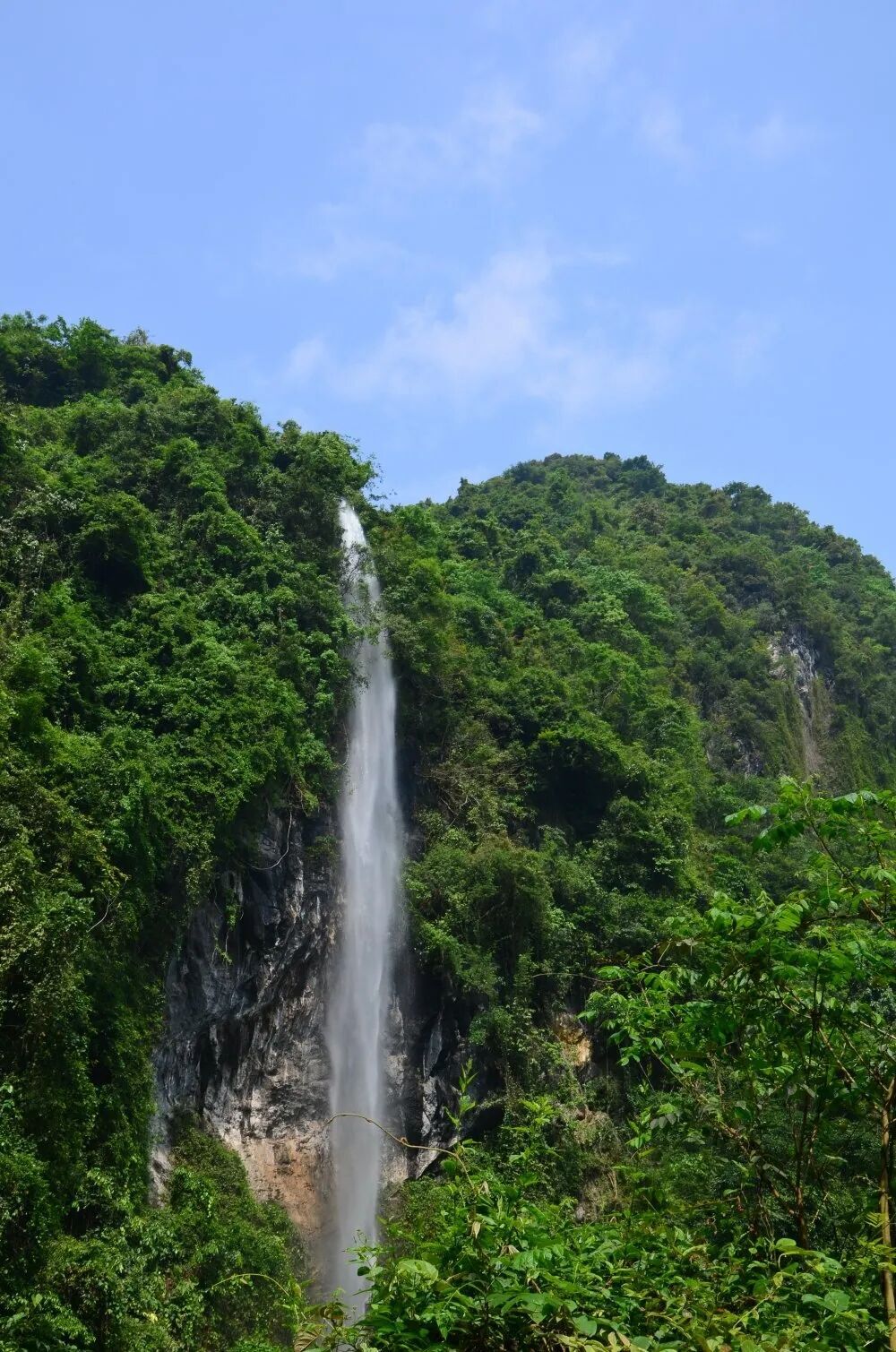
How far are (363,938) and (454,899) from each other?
183cm

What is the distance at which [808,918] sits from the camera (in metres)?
3.74

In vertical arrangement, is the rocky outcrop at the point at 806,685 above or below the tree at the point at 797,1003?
above

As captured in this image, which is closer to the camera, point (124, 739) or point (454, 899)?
point (124, 739)

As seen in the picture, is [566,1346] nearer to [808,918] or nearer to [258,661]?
[808,918]

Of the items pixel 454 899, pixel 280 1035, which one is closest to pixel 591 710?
pixel 454 899

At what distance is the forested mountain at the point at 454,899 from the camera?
336 centimetres

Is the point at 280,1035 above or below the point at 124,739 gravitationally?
below

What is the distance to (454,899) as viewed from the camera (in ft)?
59.7

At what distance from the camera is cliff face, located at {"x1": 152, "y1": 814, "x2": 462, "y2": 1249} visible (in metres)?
14.1

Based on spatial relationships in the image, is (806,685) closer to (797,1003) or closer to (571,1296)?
(797,1003)

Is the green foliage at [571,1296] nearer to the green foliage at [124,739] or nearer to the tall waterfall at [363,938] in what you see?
the green foliage at [124,739]

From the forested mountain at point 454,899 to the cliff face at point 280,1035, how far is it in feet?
2.04

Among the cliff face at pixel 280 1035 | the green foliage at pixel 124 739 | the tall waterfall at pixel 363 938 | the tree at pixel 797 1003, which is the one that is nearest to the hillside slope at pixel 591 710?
the tall waterfall at pixel 363 938

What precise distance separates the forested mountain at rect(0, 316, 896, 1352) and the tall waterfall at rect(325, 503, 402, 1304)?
62 centimetres
